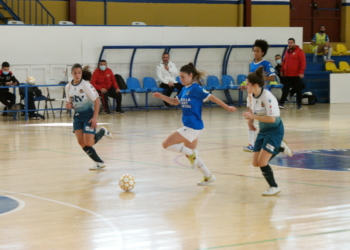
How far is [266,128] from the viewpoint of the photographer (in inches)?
271

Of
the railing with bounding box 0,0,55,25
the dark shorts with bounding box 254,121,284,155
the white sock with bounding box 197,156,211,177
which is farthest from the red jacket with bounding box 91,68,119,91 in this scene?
the dark shorts with bounding box 254,121,284,155

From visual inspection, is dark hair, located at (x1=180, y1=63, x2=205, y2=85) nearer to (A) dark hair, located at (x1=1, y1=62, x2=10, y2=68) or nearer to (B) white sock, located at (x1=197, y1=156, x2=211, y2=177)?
(B) white sock, located at (x1=197, y1=156, x2=211, y2=177)

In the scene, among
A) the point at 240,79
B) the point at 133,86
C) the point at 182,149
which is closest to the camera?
the point at 182,149

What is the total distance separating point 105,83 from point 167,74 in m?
2.32

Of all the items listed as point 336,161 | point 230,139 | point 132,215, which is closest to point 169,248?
point 132,215

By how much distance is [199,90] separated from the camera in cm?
751

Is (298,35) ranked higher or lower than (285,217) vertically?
higher

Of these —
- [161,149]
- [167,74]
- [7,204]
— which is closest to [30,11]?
[167,74]

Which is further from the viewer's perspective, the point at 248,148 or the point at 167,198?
the point at 248,148

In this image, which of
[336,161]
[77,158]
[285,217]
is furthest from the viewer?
[77,158]

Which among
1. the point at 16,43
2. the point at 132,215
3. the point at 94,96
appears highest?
the point at 16,43

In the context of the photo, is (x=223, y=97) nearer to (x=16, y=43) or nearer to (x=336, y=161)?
(x=16, y=43)

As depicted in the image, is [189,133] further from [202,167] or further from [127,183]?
[127,183]

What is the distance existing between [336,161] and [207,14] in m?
Result: 15.7
